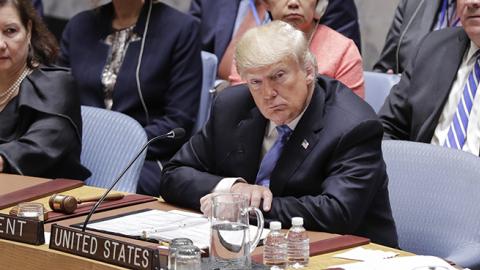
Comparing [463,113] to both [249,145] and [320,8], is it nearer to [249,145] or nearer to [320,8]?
[320,8]

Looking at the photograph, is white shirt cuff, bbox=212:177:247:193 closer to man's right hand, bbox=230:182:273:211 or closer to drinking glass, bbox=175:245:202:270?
man's right hand, bbox=230:182:273:211

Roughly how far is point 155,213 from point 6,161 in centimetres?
84

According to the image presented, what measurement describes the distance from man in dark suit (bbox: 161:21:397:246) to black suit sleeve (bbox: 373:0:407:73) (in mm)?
2093

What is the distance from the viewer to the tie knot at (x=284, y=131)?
3.08m

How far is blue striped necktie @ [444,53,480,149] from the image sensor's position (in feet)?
12.8

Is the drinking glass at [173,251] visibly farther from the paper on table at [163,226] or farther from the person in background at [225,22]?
the person in background at [225,22]

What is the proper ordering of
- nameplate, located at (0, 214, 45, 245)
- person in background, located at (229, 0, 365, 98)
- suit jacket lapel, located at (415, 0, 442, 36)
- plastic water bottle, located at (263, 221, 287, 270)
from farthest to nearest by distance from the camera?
suit jacket lapel, located at (415, 0, 442, 36)
person in background, located at (229, 0, 365, 98)
nameplate, located at (0, 214, 45, 245)
plastic water bottle, located at (263, 221, 287, 270)

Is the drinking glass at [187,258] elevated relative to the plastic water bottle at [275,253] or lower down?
elevated

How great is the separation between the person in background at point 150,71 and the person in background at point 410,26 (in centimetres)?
105

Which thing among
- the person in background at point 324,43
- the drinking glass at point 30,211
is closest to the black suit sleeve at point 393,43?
the person in background at point 324,43

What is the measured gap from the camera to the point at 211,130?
3250mm

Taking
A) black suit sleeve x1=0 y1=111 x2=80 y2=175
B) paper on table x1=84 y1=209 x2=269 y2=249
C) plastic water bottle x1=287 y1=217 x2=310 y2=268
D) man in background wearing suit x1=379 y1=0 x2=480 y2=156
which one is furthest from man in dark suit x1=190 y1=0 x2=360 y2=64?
plastic water bottle x1=287 y1=217 x2=310 y2=268

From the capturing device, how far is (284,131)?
122 inches

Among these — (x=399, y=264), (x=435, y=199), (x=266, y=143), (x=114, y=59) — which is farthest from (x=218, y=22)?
(x=399, y=264)
